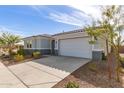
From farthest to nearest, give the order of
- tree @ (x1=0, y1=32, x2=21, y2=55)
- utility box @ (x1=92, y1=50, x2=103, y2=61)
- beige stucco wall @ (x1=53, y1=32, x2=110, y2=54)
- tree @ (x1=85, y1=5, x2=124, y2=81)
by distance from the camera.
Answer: tree @ (x1=0, y1=32, x2=21, y2=55)
beige stucco wall @ (x1=53, y1=32, x2=110, y2=54)
utility box @ (x1=92, y1=50, x2=103, y2=61)
tree @ (x1=85, y1=5, x2=124, y2=81)

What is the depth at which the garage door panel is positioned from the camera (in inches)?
668

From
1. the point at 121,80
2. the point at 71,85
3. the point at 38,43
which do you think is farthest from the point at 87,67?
the point at 38,43

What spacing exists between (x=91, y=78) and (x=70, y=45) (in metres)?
9.12

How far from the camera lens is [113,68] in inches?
481

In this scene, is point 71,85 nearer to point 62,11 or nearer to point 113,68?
point 113,68

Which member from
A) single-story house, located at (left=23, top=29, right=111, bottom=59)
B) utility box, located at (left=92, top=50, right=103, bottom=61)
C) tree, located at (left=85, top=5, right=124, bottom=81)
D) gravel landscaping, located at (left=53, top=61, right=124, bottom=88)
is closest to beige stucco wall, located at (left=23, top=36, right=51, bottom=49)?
single-story house, located at (left=23, top=29, right=111, bottom=59)

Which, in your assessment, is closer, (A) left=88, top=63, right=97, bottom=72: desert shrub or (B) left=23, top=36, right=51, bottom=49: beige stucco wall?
(A) left=88, top=63, right=97, bottom=72: desert shrub

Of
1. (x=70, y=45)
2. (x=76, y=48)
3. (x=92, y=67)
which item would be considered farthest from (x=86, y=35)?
(x=92, y=67)

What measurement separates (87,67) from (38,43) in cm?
1368

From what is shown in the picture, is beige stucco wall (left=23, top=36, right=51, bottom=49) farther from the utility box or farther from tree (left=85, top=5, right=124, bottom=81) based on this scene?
tree (left=85, top=5, right=124, bottom=81)

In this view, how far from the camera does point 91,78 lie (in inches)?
420

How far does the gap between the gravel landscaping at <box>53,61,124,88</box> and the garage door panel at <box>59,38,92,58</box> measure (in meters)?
3.64

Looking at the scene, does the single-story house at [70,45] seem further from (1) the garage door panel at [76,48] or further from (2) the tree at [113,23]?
(2) the tree at [113,23]

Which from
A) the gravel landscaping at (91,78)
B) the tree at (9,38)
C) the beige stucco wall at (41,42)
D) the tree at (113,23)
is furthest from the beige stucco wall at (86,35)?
the tree at (9,38)
